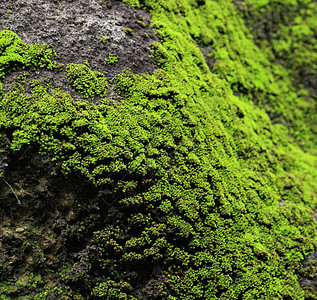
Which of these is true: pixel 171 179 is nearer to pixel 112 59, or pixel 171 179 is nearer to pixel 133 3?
pixel 112 59

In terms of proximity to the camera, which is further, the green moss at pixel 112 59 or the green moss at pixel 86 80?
the green moss at pixel 112 59

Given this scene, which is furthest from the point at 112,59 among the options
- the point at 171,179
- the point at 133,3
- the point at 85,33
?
the point at 171,179

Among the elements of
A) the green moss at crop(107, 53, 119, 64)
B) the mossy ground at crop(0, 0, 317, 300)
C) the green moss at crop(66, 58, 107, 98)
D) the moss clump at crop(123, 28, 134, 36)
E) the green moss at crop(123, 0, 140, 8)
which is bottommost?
the mossy ground at crop(0, 0, 317, 300)

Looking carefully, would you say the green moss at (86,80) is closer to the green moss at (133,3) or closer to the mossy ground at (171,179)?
the mossy ground at (171,179)

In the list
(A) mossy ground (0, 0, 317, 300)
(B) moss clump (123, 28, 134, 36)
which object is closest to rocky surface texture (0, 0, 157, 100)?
(B) moss clump (123, 28, 134, 36)

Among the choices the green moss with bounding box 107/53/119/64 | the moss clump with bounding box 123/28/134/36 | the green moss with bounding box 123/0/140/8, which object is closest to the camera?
the green moss with bounding box 107/53/119/64

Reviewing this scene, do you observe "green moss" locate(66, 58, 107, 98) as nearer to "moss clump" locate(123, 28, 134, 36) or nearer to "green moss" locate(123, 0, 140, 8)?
"moss clump" locate(123, 28, 134, 36)

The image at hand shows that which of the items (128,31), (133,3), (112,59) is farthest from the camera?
(133,3)

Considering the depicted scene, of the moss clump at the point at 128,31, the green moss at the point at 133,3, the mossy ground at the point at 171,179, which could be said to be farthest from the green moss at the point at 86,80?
the green moss at the point at 133,3
